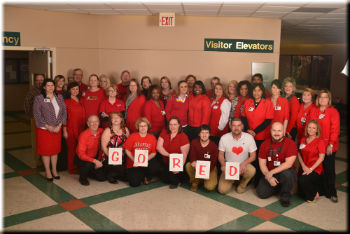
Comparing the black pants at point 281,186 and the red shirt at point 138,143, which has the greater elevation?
the red shirt at point 138,143

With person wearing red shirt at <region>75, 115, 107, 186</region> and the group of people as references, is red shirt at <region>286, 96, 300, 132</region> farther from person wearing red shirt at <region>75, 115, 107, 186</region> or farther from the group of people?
person wearing red shirt at <region>75, 115, 107, 186</region>

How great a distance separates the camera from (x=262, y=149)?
4324mm

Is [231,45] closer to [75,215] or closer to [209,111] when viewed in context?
[209,111]

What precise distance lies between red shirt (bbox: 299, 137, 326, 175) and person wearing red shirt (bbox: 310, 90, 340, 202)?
0.47 feet

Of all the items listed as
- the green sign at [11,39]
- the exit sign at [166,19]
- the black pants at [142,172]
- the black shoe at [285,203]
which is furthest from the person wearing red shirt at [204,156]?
the green sign at [11,39]

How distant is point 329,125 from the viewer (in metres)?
4.41

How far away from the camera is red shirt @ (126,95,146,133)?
5.36 metres

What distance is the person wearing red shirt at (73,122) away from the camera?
5.11 metres

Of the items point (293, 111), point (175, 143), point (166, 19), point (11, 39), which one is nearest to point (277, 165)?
point (293, 111)

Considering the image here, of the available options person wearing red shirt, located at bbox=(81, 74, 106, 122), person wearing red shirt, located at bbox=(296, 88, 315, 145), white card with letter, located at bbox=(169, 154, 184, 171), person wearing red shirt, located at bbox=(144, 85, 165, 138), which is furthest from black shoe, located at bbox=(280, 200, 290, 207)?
person wearing red shirt, located at bbox=(81, 74, 106, 122)

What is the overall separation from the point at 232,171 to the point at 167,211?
1056 millimetres

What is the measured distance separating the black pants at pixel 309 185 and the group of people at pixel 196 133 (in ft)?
0.04

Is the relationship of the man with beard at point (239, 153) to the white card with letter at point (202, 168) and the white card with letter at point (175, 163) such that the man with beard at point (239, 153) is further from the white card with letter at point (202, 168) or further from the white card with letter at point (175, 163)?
the white card with letter at point (175, 163)

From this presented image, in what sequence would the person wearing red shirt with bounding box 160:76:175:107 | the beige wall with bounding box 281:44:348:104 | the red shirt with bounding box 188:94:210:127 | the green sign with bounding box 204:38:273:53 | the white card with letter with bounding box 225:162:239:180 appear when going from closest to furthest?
1. the white card with letter with bounding box 225:162:239:180
2. the red shirt with bounding box 188:94:210:127
3. the person wearing red shirt with bounding box 160:76:175:107
4. the green sign with bounding box 204:38:273:53
5. the beige wall with bounding box 281:44:348:104
